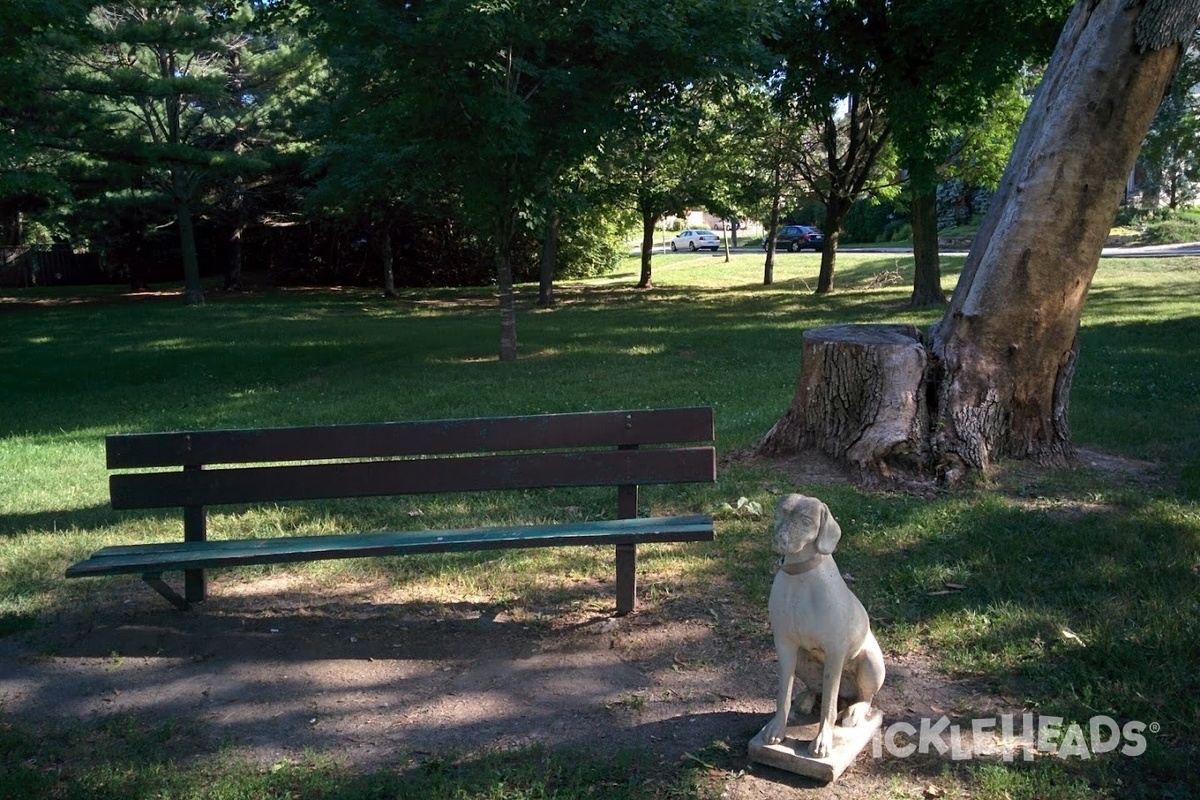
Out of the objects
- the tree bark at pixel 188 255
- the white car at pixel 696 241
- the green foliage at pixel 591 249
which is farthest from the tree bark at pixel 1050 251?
the white car at pixel 696 241

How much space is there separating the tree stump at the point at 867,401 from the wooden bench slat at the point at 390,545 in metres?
2.51

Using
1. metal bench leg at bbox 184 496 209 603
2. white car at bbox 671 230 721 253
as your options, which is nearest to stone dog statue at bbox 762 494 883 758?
metal bench leg at bbox 184 496 209 603

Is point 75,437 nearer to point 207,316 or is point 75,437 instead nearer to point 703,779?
point 703,779

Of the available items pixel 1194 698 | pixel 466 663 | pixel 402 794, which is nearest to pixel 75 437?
pixel 466 663

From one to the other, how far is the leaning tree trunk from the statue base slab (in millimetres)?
3385

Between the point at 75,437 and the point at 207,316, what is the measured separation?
14613 mm

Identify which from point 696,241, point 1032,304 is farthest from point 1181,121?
point 696,241

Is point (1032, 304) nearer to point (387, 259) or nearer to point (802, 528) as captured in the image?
point (802, 528)

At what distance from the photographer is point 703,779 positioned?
11.4 feet

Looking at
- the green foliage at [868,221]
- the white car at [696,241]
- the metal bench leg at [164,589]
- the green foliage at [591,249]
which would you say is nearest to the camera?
the metal bench leg at [164,589]

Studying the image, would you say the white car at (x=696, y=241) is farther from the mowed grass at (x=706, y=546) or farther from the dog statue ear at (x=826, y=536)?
the dog statue ear at (x=826, y=536)

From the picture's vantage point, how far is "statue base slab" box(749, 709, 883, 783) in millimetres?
3396

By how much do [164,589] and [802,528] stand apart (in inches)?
127

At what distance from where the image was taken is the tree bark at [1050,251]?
6785mm
